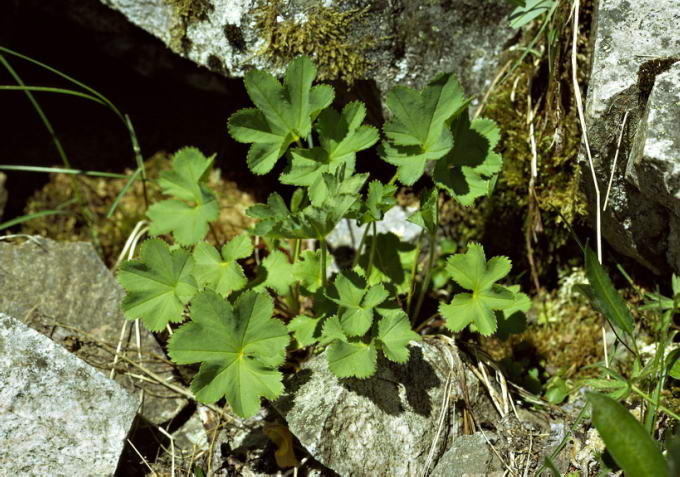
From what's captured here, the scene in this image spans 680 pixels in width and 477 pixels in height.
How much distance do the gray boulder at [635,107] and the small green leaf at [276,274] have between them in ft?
4.24

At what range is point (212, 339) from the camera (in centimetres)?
216

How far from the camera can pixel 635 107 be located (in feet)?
7.58

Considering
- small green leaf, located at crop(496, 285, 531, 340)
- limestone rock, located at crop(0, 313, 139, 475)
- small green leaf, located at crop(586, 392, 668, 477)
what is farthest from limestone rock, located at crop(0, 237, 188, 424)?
small green leaf, located at crop(586, 392, 668, 477)

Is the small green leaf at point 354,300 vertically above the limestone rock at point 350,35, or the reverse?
the limestone rock at point 350,35

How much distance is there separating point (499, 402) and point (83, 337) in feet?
6.09

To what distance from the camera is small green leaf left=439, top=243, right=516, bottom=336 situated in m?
2.27

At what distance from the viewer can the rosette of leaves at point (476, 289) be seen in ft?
7.44

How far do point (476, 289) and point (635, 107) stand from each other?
0.92 m

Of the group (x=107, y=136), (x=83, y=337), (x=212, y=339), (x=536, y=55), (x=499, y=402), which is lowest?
(x=83, y=337)

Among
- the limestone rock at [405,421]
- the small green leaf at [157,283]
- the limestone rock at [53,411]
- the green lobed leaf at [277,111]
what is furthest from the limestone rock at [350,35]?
the limestone rock at [53,411]

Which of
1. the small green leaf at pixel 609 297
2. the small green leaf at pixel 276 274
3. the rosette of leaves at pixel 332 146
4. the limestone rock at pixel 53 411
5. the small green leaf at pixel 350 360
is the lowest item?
the limestone rock at pixel 53 411

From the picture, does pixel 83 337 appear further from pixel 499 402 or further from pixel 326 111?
pixel 499 402

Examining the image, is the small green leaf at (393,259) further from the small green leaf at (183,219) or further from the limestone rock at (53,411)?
the limestone rock at (53,411)

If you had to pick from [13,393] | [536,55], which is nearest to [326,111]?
[536,55]
